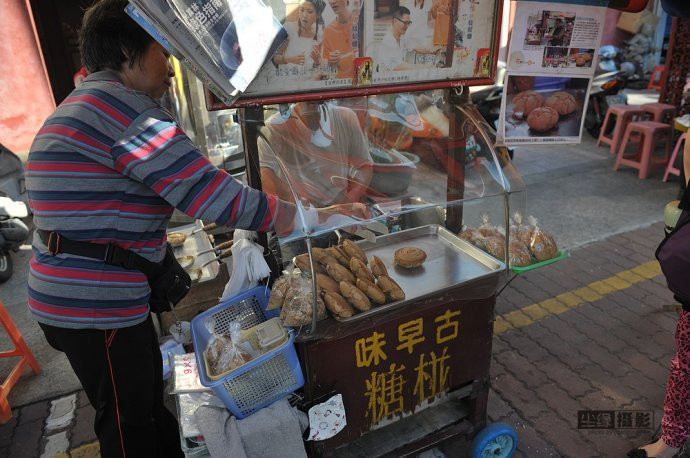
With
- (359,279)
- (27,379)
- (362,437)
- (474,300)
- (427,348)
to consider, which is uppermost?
(359,279)

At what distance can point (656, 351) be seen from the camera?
3127mm

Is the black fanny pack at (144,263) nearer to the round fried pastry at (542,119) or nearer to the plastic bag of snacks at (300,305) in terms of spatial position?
the plastic bag of snacks at (300,305)

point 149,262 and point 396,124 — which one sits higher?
point 396,124

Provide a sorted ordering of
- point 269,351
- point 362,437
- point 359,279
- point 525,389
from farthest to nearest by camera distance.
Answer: point 525,389, point 362,437, point 359,279, point 269,351

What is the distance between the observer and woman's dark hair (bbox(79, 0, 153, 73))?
1.57 m

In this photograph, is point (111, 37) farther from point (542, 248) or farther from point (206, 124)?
point (206, 124)

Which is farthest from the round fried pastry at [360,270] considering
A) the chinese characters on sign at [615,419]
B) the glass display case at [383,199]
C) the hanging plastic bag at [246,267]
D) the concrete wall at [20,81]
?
the concrete wall at [20,81]

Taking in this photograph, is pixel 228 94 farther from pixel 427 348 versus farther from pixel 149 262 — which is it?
pixel 427 348

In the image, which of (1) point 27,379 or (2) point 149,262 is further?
(1) point 27,379

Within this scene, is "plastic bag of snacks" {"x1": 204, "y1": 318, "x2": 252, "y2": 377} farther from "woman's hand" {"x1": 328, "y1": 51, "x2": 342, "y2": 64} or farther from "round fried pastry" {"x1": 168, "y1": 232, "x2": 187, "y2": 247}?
"round fried pastry" {"x1": 168, "y1": 232, "x2": 187, "y2": 247}

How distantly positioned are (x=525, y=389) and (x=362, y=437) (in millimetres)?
1238

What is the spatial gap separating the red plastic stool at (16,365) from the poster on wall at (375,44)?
236 centimetres

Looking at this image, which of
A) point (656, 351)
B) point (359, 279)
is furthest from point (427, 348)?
point (656, 351)

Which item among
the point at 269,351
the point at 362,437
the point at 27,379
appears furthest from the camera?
the point at 27,379
